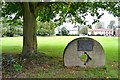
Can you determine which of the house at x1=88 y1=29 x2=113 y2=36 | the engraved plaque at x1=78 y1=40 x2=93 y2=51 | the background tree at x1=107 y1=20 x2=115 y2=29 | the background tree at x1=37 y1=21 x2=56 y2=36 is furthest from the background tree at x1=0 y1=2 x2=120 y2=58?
the engraved plaque at x1=78 y1=40 x2=93 y2=51

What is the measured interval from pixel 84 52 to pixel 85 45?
0.62ft

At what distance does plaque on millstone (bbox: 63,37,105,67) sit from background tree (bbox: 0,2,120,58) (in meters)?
1.60

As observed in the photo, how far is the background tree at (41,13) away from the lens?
7.30 m

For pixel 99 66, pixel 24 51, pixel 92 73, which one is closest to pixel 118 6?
pixel 99 66

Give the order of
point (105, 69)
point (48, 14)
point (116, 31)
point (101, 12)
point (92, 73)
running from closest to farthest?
point (92, 73) → point (105, 69) → point (116, 31) → point (101, 12) → point (48, 14)

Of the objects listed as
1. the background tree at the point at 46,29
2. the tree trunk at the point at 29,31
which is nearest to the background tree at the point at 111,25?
the tree trunk at the point at 29,31

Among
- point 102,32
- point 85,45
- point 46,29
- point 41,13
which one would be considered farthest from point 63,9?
point 85,45

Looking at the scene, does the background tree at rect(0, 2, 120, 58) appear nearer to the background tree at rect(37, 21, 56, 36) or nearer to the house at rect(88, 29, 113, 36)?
the house at rect(88, 29, 113, 36)

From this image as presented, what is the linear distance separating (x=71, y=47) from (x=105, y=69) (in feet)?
3.46

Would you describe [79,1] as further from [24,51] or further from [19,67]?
[19,67]

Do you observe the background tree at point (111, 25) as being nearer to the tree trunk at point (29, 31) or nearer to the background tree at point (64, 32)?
the background tree at point (64, 32)

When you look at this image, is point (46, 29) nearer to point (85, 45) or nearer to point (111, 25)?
point (111, 25)

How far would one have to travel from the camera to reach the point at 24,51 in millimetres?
7379

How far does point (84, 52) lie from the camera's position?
616cm
